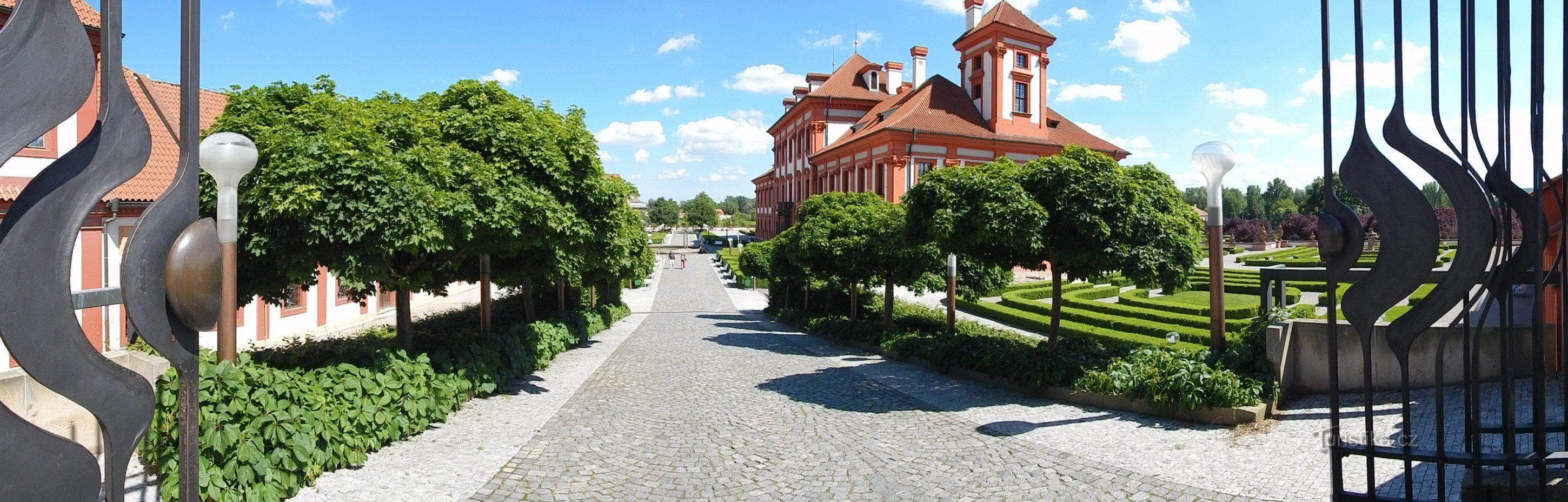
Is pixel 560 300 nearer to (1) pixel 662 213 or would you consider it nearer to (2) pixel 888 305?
(2) pixel 888 305

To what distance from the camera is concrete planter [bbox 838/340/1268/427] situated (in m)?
7.62

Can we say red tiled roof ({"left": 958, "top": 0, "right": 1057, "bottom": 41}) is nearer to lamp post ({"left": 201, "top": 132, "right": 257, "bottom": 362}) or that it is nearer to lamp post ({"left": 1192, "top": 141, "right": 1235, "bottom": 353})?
lamp post ({"left": 1192, "top": 141, "right": 1235, "bottom": 353})

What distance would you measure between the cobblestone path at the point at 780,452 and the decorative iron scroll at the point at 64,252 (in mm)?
4085

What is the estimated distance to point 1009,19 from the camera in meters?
37.6

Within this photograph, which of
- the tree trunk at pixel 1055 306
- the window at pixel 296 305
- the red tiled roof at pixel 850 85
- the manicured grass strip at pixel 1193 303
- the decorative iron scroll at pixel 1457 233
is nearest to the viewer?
the decorative iron scroll at pixel 1457 233

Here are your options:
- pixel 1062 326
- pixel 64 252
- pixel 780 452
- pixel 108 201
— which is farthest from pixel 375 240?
pixel 1062 326

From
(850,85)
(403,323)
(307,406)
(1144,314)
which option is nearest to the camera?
(307,406)

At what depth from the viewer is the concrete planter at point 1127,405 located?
762 centimetres

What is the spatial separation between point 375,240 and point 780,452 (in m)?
4.18

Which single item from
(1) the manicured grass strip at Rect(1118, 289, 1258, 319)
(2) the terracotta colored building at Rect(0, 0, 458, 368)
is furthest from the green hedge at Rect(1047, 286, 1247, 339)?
(2) the terracotta colored building at Rect(0, 0, 458, 368)

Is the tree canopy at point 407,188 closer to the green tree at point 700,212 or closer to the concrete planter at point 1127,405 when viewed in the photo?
the concrete planter at point 1127,405

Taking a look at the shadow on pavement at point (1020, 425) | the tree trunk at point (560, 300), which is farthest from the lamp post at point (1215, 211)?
the tree trunk at point (560, 300)

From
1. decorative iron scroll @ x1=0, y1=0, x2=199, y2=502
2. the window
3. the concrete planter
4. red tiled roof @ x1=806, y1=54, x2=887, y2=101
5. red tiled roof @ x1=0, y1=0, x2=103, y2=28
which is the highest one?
red tiled roof @ x1=806, y1=54, x2=887, y2=101

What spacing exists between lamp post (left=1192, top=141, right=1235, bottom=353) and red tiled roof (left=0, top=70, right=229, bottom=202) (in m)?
11.9
